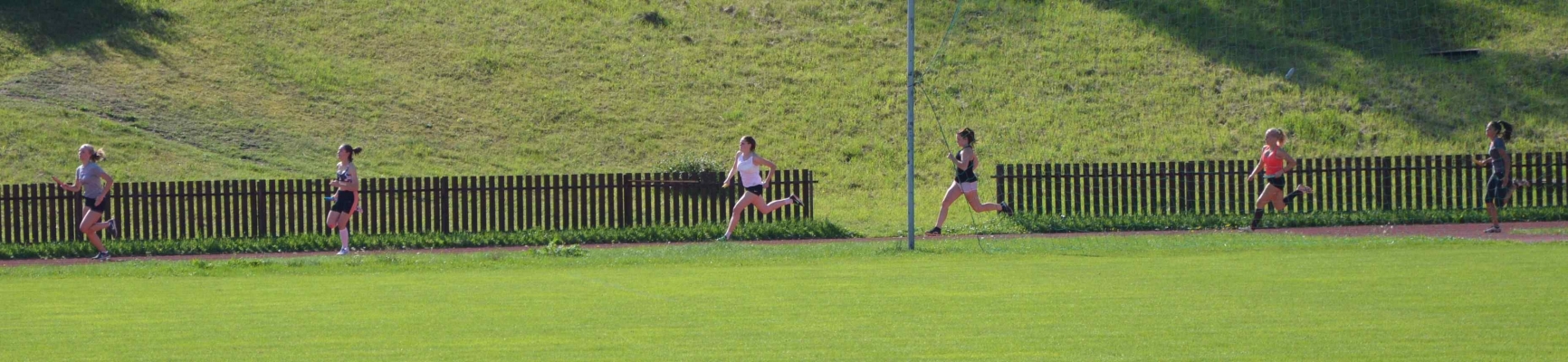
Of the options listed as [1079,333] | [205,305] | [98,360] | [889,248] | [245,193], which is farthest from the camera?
[245,193]

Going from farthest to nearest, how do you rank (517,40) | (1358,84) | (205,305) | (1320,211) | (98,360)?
(517,40), (1358,84), (1320,211), (205,305), (98,360)

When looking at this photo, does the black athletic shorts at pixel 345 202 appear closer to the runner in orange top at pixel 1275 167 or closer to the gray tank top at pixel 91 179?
the gray tank top at pixel 91 179

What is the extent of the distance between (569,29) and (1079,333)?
119ft

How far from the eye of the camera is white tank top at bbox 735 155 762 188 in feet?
66.1

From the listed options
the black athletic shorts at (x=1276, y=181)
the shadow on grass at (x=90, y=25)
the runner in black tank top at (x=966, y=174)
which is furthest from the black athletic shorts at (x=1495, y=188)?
the shadow on grass at (x=90, y=25)

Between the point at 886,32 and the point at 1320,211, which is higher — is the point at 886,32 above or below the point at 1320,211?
above

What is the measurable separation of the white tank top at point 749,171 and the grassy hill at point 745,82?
6.98 metres

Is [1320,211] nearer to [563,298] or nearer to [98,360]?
[563,298]

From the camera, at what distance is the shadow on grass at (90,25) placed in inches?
Result: 1531

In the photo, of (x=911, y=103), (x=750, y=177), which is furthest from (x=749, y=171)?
(x=911, y=103)

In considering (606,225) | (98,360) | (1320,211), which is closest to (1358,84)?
(1320,211)

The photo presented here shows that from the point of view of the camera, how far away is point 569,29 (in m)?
44.2

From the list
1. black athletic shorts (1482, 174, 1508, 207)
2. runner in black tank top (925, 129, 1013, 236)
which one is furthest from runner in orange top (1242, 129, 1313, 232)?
runner in black tank top (925, 129, 1013, 236)

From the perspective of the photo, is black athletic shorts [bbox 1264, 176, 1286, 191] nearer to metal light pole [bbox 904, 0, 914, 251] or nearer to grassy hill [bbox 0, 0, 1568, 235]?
metal light pole [bbox 904, 0, 914, 251]
